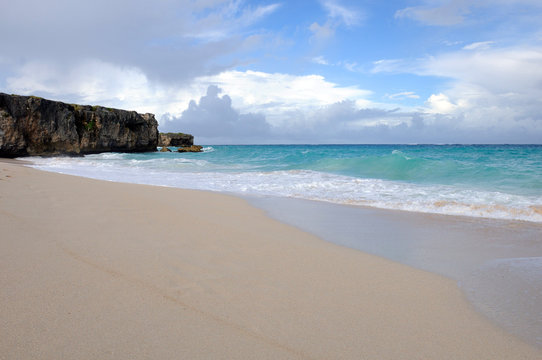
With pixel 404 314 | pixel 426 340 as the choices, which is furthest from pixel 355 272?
pixel 426 340

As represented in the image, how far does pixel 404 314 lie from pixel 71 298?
237cm

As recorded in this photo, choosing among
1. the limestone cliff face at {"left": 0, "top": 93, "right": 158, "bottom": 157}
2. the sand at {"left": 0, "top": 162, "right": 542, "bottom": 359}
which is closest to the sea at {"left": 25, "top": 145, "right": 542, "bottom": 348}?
the sand at {"left": 0, "top": 162, "right": 542, "bottom": 359}

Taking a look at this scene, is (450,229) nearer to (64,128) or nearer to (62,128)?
(62,128)

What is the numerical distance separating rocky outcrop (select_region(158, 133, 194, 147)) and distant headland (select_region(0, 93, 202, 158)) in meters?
27.0

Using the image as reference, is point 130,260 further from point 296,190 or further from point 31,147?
point 31,147

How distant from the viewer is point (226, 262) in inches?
134

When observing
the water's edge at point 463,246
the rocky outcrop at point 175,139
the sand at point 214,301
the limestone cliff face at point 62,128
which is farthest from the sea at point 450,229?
the rocky outcrop at point 175,139

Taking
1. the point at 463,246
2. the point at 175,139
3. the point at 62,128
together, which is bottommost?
the point at 463,246

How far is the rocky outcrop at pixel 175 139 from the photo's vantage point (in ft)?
234

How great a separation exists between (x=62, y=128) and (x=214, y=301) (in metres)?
34.5

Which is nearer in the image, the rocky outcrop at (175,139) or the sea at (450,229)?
the sea at (450,229)

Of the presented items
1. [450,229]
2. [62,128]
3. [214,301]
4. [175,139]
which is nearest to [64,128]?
[62,128]

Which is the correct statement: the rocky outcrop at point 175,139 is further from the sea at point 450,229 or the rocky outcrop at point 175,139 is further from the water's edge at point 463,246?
the water's edge at point 463,246

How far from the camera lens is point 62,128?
3106 cm
